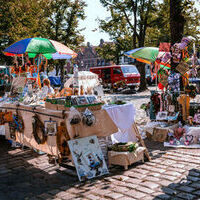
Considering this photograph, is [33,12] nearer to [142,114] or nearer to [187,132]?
[142,114]

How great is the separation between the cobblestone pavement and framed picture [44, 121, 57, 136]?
30.4 inches

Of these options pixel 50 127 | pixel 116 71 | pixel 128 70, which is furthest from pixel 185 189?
pixel 128 70

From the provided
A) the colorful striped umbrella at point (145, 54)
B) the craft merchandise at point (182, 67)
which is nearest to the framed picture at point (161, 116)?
the craft merchandise at point (182, 67)

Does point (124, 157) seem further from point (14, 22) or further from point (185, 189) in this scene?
point (14, 22)

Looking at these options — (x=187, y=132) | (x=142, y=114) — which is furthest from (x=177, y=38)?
(x=142, y=114)

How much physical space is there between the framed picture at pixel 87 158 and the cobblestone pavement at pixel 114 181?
142mm

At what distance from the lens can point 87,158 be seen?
4.68 meters

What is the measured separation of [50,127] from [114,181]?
4.78 feet

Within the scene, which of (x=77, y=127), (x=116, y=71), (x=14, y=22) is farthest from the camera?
(x=116, y=71)

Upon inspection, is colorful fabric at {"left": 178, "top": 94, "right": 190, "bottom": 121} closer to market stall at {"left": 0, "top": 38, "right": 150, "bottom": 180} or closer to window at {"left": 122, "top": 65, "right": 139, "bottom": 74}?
market stall at {"left": 0, "top": 38, "right": 150, "bottom": 180}

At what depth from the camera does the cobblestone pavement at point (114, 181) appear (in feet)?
13.0

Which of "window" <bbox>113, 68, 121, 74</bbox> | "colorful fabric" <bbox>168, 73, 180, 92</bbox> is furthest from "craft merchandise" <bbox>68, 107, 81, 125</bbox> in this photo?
"window" <bbox>113, 68, 121, 74</bbox>

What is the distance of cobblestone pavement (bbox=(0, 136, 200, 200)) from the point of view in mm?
3969

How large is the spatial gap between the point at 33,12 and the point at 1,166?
20039 millimetres
